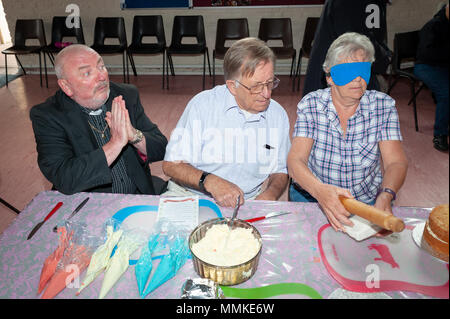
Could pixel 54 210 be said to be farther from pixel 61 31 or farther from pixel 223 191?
pixel 61 31

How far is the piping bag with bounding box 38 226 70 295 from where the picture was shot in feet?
3.67

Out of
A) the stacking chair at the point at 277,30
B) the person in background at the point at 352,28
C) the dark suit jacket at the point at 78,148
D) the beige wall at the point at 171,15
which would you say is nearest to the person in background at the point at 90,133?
the dark suit jacket at the point at 78,148

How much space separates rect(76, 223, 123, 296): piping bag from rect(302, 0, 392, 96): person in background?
4.79 feet

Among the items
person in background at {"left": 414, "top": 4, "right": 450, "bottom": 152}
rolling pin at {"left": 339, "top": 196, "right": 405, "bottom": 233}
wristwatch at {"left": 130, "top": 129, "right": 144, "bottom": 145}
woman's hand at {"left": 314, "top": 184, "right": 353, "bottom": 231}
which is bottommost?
woman's hand at {"left": 314, "top": 184, "right": 353, "bottom": 231}

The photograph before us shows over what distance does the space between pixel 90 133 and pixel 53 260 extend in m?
0.93

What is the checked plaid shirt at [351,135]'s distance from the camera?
1.65 metres

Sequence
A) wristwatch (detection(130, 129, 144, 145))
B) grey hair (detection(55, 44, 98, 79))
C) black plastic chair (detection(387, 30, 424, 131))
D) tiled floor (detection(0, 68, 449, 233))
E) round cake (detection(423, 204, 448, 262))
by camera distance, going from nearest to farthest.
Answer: black plastic chair (detection(387, 30, 424, 131)) < round cake (detection(423, 204, 448, 262)) < grey hair (detection(55, 44, 98, 79)) < wristwatch (detection(130, 129, 144, 145)) < tiled floor (detection(0, 68, 449, 233))

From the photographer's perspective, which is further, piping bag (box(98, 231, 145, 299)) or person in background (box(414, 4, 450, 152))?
piping bag (box(98, 231, 145, 299))

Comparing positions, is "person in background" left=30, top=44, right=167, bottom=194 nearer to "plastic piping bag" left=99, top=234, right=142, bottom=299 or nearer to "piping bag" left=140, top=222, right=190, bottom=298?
"plastic piping bag" left=99, top=234, right=142, bottom=299

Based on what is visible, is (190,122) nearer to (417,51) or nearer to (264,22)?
(417,51)

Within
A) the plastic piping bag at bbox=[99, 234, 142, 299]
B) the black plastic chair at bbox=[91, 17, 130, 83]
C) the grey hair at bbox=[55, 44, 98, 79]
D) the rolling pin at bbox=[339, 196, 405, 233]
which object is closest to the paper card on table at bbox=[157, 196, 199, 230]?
the plastic piping bag at bbox=[99, 234, 142, 299]

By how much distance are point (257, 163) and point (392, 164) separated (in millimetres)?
705

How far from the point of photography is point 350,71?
1.37 meters
